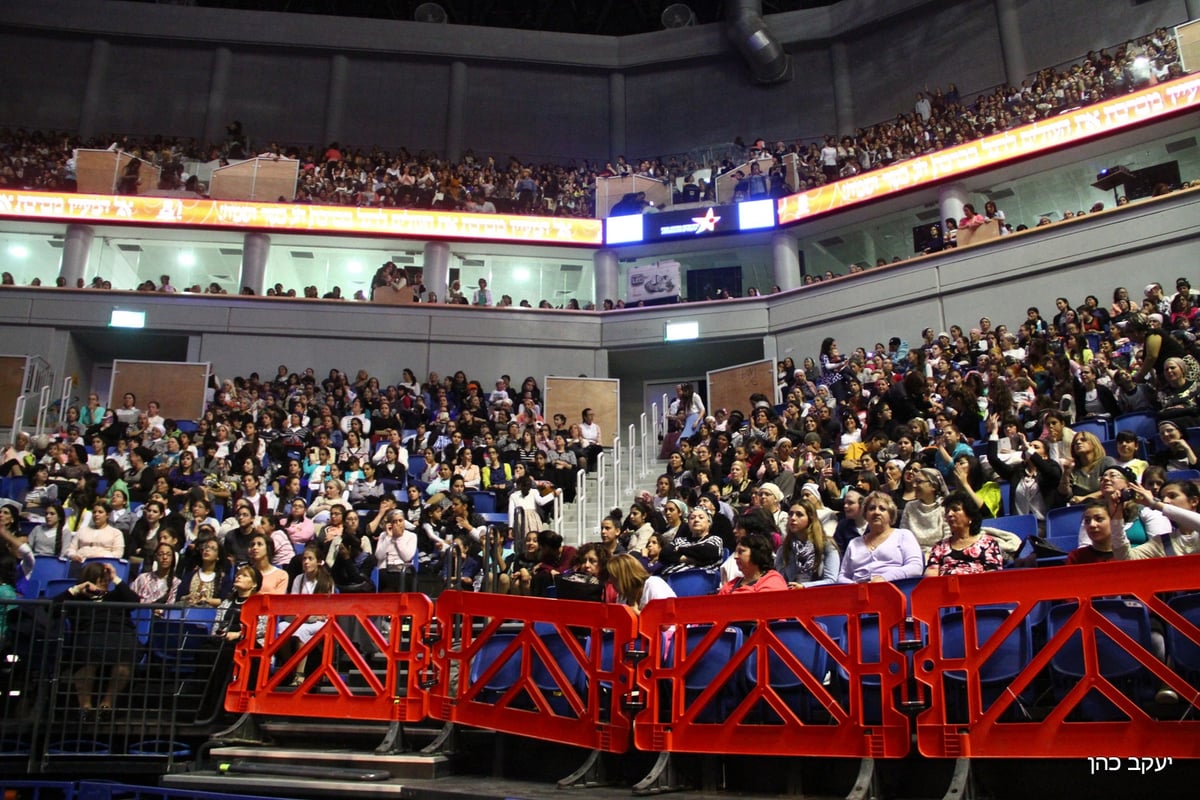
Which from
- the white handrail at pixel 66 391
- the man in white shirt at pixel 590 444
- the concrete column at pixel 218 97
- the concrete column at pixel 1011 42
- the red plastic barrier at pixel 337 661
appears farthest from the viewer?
the concrete column at pixel 218 97

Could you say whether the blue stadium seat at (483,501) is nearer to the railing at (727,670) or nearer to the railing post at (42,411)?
the railing at (727,670)

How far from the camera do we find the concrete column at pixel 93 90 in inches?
951

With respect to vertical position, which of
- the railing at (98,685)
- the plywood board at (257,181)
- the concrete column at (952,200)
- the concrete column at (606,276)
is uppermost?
the plywood board at (257,181)

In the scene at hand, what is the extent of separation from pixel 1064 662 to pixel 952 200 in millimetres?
15763

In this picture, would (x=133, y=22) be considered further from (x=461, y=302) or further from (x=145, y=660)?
(x=145, y=660)

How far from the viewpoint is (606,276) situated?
20422mm

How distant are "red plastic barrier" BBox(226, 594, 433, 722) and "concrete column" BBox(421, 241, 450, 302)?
1435cm

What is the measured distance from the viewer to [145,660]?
19.8 ft

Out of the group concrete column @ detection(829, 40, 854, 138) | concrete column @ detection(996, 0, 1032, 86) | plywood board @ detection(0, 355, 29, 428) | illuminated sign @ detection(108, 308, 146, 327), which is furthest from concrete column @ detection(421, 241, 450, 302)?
concrete column @ detection(996, 0, 1032, 86)

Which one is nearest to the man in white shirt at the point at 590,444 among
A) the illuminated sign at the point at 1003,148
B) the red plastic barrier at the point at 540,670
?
the illuminated sign at the point at 1003,148

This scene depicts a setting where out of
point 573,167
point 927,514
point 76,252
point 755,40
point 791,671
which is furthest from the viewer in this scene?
point 573,167

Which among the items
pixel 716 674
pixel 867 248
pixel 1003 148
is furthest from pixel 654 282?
pixel 716 674

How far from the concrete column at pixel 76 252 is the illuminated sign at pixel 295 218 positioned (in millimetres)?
284

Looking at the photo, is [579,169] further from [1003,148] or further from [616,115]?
[1003,148]
